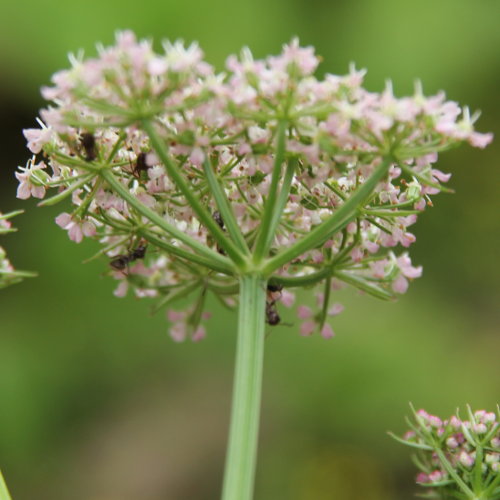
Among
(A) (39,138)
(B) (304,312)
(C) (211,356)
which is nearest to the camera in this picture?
(A) (39,138)

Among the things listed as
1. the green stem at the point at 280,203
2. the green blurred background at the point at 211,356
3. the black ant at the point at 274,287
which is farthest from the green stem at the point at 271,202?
the green blurred background at the point at 211,356

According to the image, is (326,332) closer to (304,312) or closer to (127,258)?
(304,312)

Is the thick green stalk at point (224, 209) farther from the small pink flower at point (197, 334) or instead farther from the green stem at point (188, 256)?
the small pink flower at point (197, 334)

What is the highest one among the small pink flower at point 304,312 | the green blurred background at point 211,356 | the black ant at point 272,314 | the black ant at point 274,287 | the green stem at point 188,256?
the green blurred background at point 211,356

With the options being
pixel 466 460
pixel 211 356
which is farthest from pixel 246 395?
pixel 211 356

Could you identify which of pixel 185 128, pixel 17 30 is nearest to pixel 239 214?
pixel 185 128

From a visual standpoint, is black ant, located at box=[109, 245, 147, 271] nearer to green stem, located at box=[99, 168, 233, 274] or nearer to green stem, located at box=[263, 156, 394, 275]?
green stem, located at box=[99, 168, 233, 274]

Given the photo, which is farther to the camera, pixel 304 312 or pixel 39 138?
pixel 304 312

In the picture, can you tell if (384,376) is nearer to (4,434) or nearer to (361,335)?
(361,335)
